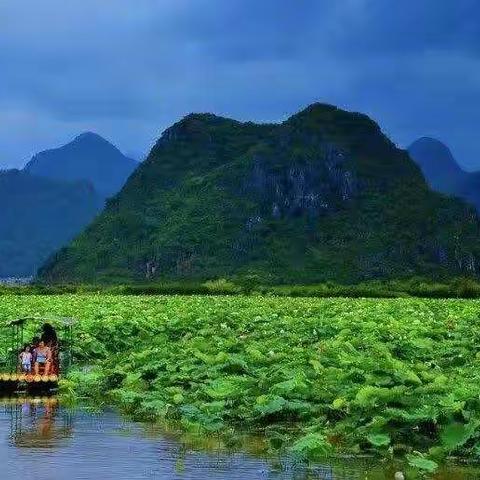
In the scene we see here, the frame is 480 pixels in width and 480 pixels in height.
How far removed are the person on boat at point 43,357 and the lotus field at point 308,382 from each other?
1.46 ft

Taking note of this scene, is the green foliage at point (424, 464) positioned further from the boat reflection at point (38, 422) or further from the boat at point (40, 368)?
the boat at point (40, 368)

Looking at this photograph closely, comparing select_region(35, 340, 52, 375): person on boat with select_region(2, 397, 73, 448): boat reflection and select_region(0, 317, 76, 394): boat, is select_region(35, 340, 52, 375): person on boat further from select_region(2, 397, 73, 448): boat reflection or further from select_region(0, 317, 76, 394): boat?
select_region(2, 397, 73, 448): boat reflection

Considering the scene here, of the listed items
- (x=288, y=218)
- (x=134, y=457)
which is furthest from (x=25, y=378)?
(x=288, y=218)

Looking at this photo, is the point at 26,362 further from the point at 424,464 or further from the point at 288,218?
the point at 288,218

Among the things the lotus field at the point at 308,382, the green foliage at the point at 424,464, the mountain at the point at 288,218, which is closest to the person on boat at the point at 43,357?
the lotus field at the point at 308,382

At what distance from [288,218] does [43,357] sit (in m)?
129

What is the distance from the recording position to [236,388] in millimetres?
14094

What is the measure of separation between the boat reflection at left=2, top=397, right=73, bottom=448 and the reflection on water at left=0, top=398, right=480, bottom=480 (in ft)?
0.04

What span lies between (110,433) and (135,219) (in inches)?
5630

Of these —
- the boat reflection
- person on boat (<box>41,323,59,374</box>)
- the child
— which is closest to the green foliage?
the boat reflection

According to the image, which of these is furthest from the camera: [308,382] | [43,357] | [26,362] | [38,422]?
[43,357]

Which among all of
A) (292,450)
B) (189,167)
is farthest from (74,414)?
(189,167)

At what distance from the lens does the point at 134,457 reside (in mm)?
11992

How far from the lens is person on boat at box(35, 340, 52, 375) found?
1838 centimetres
